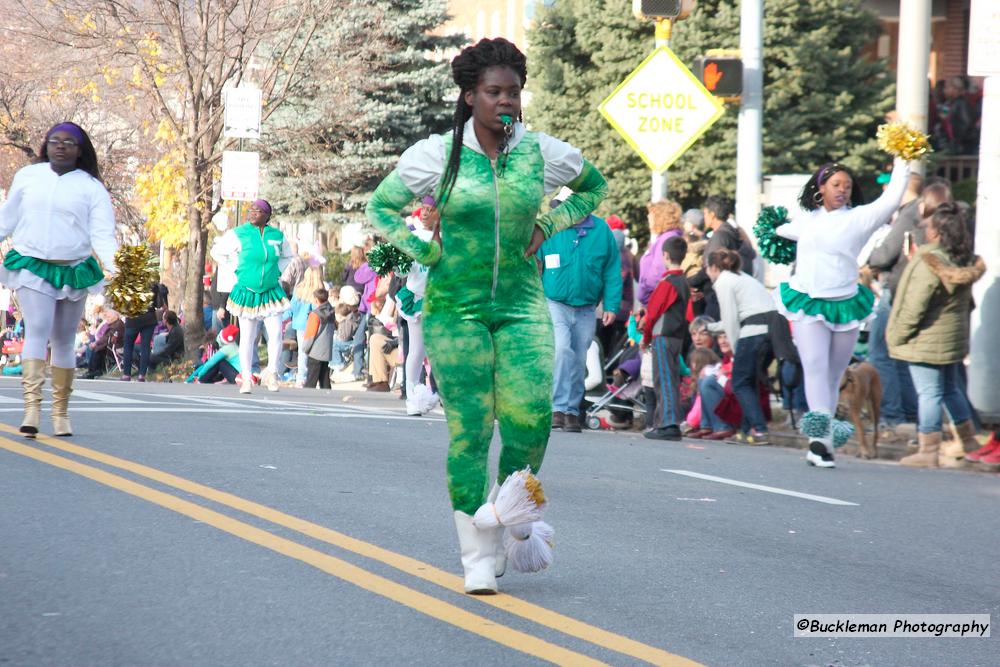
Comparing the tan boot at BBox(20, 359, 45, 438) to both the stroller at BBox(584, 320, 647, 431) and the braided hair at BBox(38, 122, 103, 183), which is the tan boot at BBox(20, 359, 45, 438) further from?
the stroller at BBox(584, 320, 647, 431)

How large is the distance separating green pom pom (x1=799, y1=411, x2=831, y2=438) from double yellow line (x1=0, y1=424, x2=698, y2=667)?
4.43 m

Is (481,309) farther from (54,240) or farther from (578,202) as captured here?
(54,240)

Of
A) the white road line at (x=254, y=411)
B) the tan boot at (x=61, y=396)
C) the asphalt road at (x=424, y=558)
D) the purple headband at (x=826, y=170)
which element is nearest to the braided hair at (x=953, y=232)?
the purple headband at (x=826, y=170)

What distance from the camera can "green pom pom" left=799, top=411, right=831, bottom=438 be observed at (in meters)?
11.3

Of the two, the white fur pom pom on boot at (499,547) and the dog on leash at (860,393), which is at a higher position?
the dog on leash at (860,393)

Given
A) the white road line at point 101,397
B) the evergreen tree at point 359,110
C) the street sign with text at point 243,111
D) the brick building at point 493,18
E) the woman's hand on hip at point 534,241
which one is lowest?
the white road line at point 101,397

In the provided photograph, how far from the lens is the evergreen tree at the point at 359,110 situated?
34656 mm

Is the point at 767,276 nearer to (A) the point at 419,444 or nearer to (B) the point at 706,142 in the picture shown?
(A) the point at 419,444

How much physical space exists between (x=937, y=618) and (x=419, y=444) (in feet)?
19.8

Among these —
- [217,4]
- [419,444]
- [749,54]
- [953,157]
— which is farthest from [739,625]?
[953,157]

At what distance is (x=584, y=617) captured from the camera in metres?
5.89

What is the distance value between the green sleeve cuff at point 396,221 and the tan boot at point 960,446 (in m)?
7.28

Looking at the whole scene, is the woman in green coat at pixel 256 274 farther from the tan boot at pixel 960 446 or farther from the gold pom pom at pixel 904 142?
the gold pom pom at pixel 904 142

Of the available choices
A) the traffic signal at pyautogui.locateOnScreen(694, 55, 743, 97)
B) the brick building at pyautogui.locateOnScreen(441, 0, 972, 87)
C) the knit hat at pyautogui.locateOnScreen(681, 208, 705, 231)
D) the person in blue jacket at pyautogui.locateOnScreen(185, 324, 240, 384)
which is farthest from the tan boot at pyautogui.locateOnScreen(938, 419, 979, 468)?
the brick building at pyautogui.locateOnScreen(441, 0, 972, 87)
